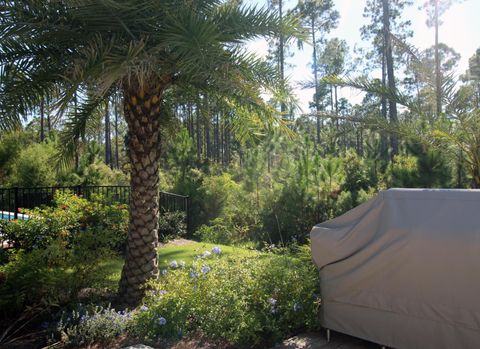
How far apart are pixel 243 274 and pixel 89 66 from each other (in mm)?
3153

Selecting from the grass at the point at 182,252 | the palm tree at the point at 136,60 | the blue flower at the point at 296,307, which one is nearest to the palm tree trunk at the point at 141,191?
the palm tree at the point at 136,60

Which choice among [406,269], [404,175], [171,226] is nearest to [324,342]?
[406,269]

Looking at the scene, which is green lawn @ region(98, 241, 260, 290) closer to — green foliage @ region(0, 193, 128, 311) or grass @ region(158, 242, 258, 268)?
grass @ region(158, 242, 258, 268)

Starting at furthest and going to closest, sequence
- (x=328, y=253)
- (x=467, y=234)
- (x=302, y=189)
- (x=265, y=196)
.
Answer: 1. (x=265, y=196)
2. (x=302, y=189)
3. (x=328, y=253)
4. (x=467, y=234)

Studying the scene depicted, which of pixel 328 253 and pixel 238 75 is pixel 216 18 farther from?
pixel 328 253

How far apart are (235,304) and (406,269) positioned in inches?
68.8

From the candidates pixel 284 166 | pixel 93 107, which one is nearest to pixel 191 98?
pixel 93 107

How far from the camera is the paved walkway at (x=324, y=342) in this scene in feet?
14.6

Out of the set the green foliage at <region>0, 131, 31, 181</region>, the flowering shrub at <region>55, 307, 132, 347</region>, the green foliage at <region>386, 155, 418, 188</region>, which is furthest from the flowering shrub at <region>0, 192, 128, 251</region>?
the green foliage at <region>0, 131, 31, 181</region>

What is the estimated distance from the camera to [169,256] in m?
9.55

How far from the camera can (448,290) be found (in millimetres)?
3686

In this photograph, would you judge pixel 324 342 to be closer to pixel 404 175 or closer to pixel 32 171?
pixel 404 175

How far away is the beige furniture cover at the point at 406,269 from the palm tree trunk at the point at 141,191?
2713 millimetres

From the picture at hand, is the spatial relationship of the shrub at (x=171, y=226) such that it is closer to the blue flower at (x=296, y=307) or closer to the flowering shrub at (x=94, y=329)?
the flowering shrub at (x=94, y=329)
